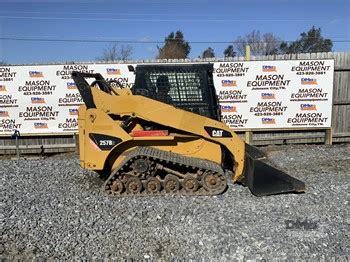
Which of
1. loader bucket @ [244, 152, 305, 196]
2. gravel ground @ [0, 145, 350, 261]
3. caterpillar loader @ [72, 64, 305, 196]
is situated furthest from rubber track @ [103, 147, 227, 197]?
loader bucket @ [244, 152, 305, 196]

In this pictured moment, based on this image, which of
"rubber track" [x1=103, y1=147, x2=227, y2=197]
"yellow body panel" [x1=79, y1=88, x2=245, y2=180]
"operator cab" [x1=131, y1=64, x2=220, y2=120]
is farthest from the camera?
"operator cab" [x1=131, y1=64, x2=220, y2=120]

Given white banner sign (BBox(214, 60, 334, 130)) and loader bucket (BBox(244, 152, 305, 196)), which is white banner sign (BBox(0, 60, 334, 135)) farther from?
loader bucket (BBox(244, 152, 305, 196))

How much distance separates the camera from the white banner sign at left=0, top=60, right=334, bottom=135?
33.7ft

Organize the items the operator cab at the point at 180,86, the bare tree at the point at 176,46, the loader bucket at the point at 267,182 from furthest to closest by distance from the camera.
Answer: the bare tree at the point at 176,46, the operator cab at the point at 180,86, the loader bucket at the point at 267,182

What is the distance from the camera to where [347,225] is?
5.11 metres

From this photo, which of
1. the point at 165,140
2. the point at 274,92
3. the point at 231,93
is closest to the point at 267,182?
the point at 165,140

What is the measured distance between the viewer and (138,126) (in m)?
6.87

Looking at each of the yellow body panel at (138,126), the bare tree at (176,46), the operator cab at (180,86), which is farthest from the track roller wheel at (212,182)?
the bare tree at (176,46)

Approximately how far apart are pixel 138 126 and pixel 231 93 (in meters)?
4.22

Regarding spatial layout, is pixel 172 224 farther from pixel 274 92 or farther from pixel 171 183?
pixel 274 92

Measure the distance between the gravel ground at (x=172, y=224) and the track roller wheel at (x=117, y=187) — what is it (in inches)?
8.9

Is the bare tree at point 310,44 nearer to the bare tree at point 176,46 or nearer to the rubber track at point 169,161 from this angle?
the bare tree at point 176,46

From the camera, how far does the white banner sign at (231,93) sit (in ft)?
33.7

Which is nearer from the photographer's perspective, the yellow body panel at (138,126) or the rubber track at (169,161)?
the rubber track at (169,161)
